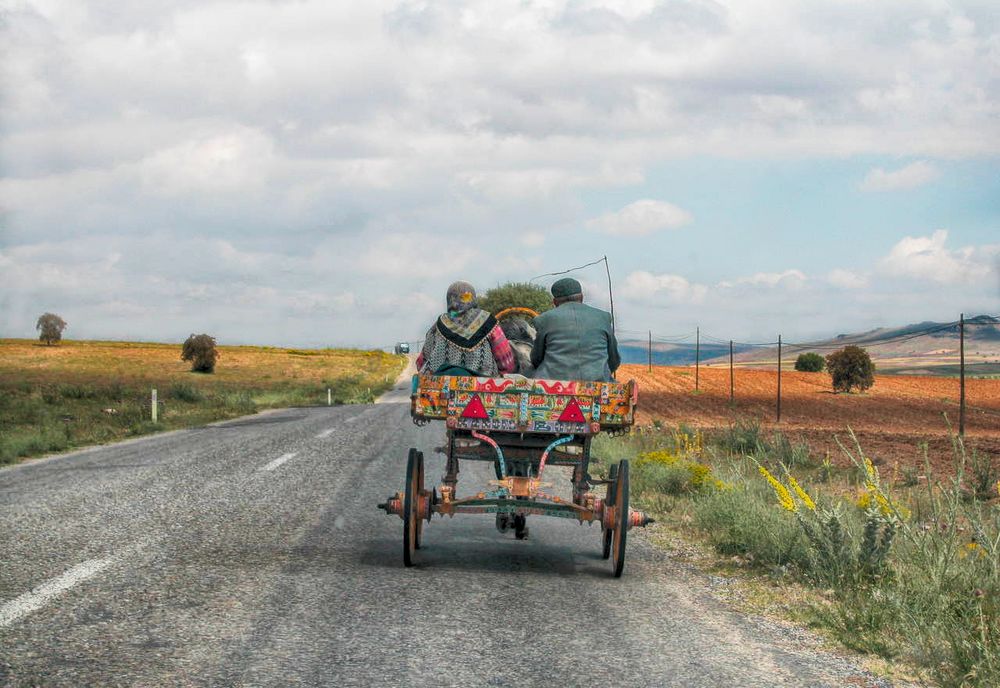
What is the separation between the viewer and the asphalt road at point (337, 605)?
202 inches

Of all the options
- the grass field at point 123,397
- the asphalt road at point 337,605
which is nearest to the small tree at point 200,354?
the grass field at point 123,397

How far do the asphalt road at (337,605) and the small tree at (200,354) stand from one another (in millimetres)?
79757

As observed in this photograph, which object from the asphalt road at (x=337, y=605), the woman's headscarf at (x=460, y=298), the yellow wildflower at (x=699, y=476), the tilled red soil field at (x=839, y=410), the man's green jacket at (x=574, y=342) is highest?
the woman's headscarf at (x=460, y=298)

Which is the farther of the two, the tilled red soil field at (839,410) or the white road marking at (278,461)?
the tilled red soil field at (839,410)

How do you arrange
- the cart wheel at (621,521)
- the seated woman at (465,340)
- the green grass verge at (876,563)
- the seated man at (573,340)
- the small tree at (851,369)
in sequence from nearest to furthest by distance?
the green grass verge at (876,563)
the cart wheel at (621,521)
the seated man at (573,340)
the seated woman at (465,340)
the small tree at (851,369)

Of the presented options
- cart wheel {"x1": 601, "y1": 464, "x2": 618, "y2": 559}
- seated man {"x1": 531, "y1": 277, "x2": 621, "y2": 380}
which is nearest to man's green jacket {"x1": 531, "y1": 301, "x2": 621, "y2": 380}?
seated man {"x1": 531, "y1": 277, "x2": 621, "y2": 380}

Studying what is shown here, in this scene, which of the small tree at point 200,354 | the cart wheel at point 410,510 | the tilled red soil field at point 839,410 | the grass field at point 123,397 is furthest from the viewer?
the small tree at point 200,354

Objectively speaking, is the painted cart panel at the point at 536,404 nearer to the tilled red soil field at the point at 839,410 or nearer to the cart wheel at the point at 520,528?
the cart wheel at the point at 520,528

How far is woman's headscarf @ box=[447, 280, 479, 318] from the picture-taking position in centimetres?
835

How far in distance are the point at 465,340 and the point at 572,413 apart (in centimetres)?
117

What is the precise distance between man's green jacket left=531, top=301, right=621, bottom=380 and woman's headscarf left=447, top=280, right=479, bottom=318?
23.5 inches

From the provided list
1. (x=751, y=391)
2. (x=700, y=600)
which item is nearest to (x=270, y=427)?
(x=700, y=600)

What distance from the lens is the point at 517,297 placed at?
→ 81438 millimetres

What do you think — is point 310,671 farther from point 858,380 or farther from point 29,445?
point 858,380
